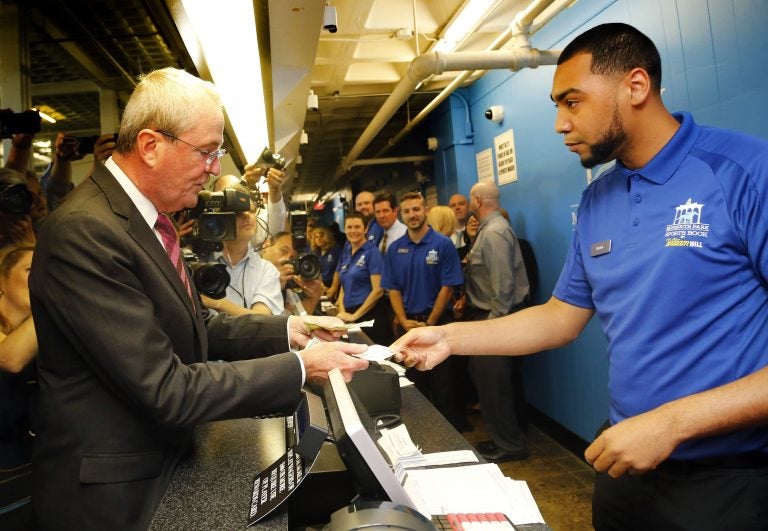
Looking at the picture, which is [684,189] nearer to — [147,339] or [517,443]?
[147,339]

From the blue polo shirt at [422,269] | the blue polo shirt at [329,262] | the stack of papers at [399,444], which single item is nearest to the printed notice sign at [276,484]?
the stack of papers at [399,444]

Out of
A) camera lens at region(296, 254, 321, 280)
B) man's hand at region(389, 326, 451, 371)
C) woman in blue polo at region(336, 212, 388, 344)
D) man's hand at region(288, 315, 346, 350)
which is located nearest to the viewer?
man's hand at region(389, 326, 451, 371)

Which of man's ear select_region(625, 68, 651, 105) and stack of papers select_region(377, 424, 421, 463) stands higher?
man's ear select_region(625, 68, 651, 105)

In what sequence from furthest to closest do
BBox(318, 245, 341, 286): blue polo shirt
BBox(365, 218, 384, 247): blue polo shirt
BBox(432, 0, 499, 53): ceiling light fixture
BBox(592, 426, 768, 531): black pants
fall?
BBox(318, 245, 341, 286): blue polo shirt → BBox(365, 218, 384, 247): blue polo shirt → BBox(432, 0, 499, 53): ceiling light fixture → BBox(592, 426, 768, 531): black pants

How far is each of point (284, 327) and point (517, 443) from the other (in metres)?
2.39

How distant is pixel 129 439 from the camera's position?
1.11m

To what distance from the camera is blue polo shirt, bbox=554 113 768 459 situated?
108 cm

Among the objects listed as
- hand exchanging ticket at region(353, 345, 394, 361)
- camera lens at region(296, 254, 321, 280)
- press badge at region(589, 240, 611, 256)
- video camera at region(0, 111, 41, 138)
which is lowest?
hand exchanging ticket at region(353, 345, 394, 361)

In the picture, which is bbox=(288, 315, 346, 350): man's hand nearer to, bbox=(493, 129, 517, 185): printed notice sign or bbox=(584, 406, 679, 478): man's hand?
bbox=(584, 406, 679, 478): man's hand

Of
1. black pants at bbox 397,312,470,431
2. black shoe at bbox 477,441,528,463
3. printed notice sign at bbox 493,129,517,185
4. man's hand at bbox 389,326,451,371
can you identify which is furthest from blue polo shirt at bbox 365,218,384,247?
man's hand at bbox 389,326,451,371

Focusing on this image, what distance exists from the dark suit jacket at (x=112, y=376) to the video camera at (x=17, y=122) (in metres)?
1.26

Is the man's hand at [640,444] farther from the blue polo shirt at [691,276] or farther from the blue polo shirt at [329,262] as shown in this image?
the blue polo shirt at [329,262]

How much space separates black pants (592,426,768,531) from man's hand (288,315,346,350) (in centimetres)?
90

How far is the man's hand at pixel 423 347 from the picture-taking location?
56.1 inches
